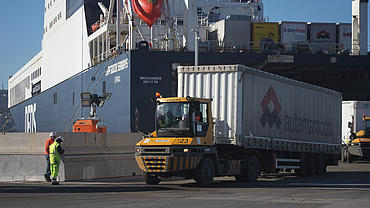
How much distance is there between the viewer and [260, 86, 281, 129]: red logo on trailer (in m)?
20.7

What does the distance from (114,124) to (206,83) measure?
2115cm

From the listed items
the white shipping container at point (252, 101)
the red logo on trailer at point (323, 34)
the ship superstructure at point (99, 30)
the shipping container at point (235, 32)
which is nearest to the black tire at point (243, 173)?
the white shipping container at point (252, 101)

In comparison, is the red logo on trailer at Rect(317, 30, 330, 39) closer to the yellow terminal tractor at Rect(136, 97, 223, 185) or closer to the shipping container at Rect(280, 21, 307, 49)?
the shipping container at Rect(280, 21, 307, 49)

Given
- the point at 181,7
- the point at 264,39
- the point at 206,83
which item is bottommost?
the point at 206,83

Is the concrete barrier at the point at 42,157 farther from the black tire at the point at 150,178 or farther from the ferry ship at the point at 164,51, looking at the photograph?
the ferry ship at the point at 164,51

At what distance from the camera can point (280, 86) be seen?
72.2ft

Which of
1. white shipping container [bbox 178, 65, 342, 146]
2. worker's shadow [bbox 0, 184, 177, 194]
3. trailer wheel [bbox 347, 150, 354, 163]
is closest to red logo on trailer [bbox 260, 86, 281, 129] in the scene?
white shipping container [bbox 178, 65, 342, 146]

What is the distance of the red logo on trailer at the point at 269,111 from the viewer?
20703mm

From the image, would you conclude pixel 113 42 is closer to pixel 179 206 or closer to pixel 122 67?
pixel 122 67

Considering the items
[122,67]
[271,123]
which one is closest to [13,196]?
[271,123]

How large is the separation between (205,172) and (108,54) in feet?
86.1

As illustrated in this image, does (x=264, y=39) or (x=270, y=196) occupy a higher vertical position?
(x=264, y=39)

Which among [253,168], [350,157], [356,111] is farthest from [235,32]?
[253,168]

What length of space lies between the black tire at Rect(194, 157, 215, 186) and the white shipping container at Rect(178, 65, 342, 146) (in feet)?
3.39
